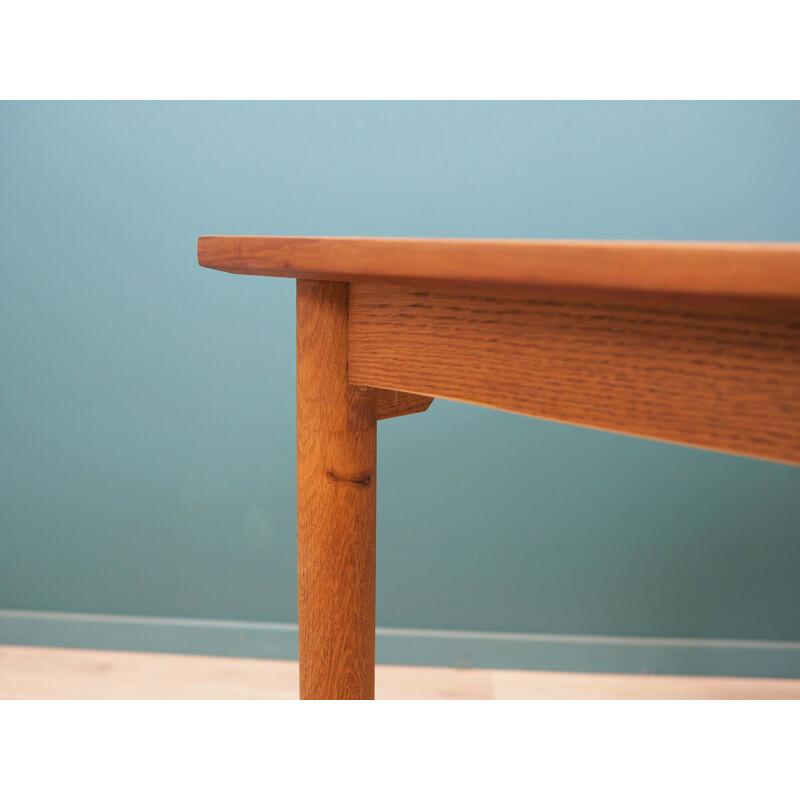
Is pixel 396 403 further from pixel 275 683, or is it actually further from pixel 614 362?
pixel 275 683

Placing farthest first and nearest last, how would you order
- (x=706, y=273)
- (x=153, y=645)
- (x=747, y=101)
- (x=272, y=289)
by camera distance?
(x=153, y=645) → (x=272, y=289) → (x=747, y=101) → (x=706, y=273)

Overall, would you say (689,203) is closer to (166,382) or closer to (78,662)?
(166,382)

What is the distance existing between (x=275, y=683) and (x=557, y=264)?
4.73 ft

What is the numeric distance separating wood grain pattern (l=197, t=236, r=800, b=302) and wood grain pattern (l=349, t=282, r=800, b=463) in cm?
3

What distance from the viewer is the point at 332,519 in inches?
21.1

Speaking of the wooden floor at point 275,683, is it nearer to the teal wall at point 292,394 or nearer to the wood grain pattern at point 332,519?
the teal wall at point 292,394

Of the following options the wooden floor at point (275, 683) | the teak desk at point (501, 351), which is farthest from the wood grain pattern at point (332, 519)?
the wooden floor at point (275, 683)

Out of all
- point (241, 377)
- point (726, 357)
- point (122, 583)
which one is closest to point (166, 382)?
point (241, 377)

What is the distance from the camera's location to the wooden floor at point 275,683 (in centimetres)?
152

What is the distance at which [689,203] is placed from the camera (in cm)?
150

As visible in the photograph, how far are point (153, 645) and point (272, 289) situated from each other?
0.81 meters

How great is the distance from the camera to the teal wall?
1.51 metres

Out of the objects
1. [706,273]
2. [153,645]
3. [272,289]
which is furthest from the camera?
[153,645]

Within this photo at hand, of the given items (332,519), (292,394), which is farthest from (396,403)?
(292,394)
